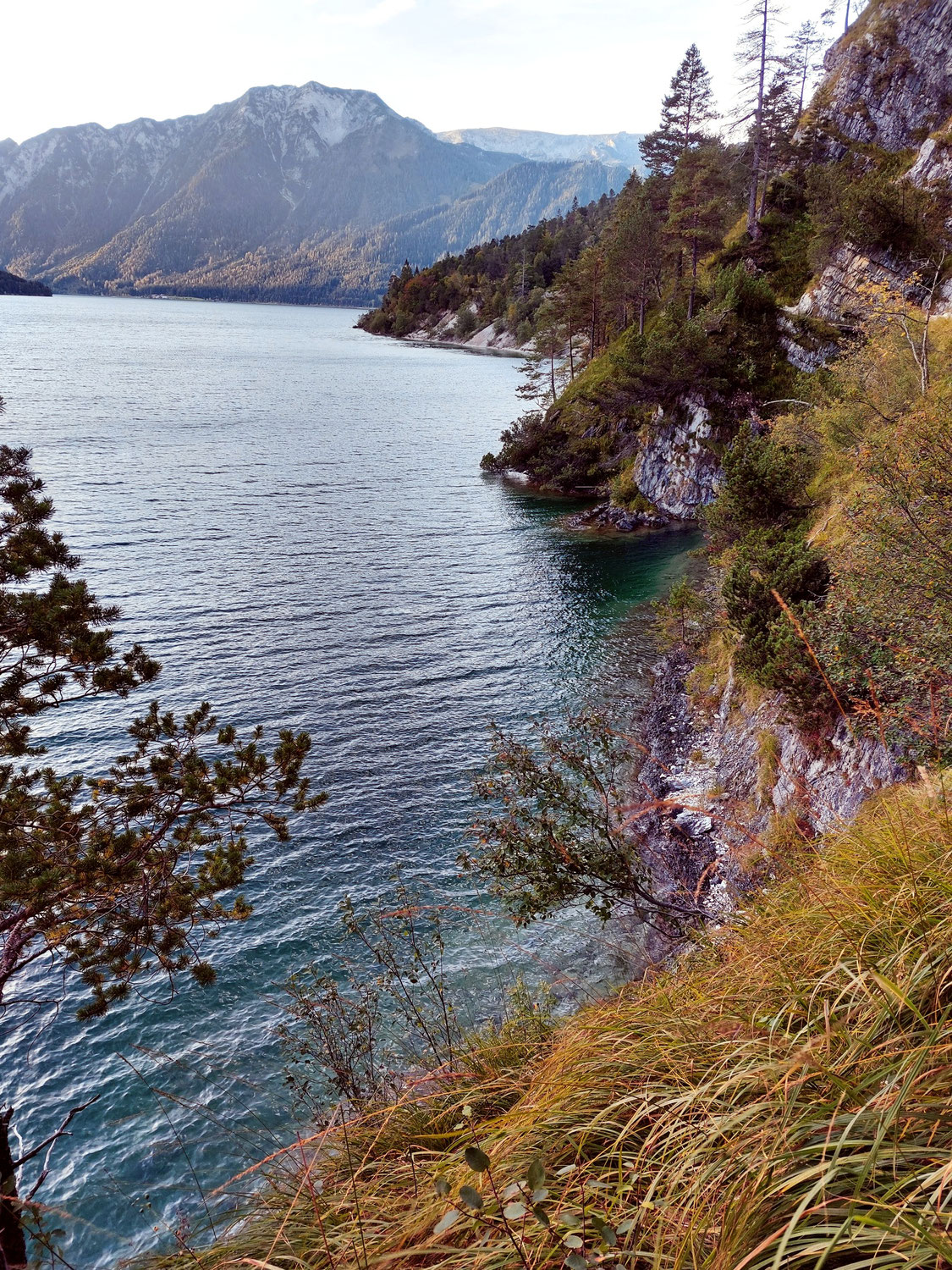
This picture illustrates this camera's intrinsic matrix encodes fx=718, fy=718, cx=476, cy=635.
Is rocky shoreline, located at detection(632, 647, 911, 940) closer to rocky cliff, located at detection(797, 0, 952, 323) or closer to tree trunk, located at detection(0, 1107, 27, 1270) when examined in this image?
tree trunk, located at detection(0, 1107, 27, 1270)

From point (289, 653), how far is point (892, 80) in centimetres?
6107

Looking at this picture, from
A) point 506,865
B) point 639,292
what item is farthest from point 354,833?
point 639,292

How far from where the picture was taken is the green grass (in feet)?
7.32

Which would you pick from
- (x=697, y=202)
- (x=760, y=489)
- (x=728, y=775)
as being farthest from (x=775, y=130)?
A: (x=728, y=775)

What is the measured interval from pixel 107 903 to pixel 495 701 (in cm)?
1754

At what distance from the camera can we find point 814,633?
42.1 feet

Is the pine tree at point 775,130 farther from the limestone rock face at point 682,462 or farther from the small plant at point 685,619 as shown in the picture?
the small plant at point 685,619

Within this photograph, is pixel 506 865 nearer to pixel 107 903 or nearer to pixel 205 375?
pixel 107 903

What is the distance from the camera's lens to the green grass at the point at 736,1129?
2.23 metres

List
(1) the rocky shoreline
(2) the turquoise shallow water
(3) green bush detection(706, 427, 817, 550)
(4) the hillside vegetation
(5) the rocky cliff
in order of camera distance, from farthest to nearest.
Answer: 1. (5) the rocky cliff
2. (3) green bush detection(706, 427, 817, 550)
3. (1) the rocky shoreline
4. (2) the turquoise shallow water
5. (4) the hillside vegetation

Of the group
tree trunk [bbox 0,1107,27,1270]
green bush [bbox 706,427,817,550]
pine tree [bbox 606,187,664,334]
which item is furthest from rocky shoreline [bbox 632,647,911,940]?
pine tree [bbox 606,187,664,334]

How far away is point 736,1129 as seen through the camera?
2.73 m

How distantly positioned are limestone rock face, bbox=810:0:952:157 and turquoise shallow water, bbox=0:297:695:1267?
3684cm

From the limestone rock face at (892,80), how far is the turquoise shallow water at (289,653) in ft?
121
